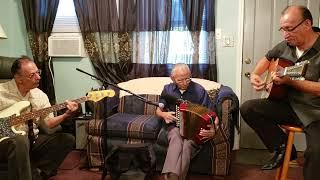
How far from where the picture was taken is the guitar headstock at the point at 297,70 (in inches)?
74.8

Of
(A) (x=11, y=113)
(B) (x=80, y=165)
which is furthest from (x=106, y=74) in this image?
(A) (x=11, y=113)

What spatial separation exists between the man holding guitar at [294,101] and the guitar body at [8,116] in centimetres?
163

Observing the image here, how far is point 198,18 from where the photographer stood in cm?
354

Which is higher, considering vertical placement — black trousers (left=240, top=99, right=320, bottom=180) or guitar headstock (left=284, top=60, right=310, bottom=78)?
guitar headstock (left=284, top=60, right=310, bottom=78)

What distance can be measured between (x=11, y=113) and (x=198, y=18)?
221 centimetres

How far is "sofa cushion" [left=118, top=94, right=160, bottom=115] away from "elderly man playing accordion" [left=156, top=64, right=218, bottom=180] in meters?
0.54

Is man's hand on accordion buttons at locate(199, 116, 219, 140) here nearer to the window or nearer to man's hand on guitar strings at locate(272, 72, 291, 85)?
man's hand on guitar strings at locate(272, 72, 291, 85)

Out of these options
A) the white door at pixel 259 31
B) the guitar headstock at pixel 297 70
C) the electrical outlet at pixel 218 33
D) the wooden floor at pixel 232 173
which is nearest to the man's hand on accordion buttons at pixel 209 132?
the wooden floor at pixel 232 173

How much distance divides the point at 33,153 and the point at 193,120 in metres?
1.24

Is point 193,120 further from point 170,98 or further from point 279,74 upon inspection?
point 279,74

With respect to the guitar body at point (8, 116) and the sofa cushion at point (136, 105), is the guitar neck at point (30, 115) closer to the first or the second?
the guitar body at point (8, 116)

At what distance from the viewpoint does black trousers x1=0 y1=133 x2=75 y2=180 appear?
206cm

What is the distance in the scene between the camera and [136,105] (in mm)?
3467

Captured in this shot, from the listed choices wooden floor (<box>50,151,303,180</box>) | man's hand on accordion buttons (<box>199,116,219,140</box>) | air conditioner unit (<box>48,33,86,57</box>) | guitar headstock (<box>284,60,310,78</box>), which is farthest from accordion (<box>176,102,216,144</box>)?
air conditioner unit (<box>48,33,86,57</box>)
